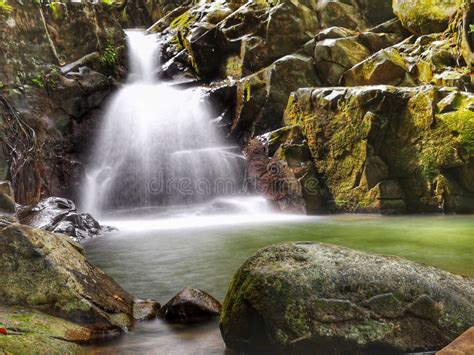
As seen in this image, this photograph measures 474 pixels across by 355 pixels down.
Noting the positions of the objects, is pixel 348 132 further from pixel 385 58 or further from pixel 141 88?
pixel 141 88

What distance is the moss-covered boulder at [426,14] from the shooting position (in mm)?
→ 16375

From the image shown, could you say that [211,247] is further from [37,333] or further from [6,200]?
[37,333]

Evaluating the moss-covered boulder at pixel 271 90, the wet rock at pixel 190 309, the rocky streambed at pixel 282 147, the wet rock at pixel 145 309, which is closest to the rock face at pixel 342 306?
the rocky streambed at pixel 282 147

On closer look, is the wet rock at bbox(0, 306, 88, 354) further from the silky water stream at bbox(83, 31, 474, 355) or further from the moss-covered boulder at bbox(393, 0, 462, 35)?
the moss-covered boulder at bbox(393, 0, 462, 35)

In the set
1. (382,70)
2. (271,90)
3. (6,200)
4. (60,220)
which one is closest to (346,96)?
(382,70)

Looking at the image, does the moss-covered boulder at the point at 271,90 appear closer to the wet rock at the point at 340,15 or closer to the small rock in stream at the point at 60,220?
the wet rock at the point at 340,15

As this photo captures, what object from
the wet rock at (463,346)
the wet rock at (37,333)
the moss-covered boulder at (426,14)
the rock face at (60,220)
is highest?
the moss-covered boulder at (426,14)

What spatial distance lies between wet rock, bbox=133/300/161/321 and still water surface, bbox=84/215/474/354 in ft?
0.53

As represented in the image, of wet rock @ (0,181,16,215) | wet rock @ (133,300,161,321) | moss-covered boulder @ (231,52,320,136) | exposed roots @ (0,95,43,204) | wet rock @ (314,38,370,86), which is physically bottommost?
wet rock @ (133,300,161,321)

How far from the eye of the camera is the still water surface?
385 centimetres

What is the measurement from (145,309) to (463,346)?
9.98 ft

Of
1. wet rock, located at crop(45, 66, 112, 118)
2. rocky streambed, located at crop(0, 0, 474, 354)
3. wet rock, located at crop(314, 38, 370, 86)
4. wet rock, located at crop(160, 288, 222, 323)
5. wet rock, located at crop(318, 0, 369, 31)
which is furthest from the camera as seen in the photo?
wet rock, located at crop(318, 0, 369, 31)

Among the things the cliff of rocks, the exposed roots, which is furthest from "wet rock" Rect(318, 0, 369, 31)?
the exposed roots

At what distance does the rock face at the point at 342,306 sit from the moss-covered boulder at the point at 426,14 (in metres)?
15.7
